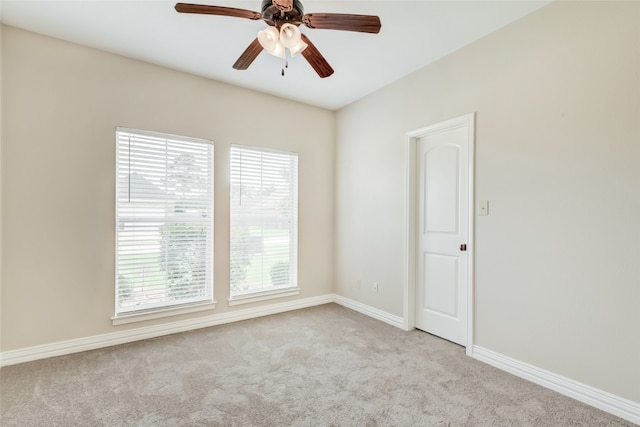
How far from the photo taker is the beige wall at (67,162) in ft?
8.42

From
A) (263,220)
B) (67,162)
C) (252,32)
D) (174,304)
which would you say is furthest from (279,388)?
(252,32)

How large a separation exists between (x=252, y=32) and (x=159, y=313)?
2.86 m

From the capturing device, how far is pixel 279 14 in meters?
1.81

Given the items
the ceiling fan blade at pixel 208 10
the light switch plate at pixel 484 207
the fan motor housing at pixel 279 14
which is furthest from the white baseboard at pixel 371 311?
the ceiling fan blade at pixel 208 10

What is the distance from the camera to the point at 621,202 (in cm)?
193

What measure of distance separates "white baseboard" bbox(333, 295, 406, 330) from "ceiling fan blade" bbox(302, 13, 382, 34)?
286 centimetres

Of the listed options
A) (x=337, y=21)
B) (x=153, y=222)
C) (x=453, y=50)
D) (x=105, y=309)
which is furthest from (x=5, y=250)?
(x=453, y=50)

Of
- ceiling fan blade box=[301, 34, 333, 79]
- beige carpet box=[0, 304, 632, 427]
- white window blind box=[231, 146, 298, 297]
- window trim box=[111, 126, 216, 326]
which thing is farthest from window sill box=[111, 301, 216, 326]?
ceiling fan blade box=[301, 34, 333, 79]

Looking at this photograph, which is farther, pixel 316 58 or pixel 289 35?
pixel 316 58

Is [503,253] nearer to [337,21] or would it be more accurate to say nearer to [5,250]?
[337,21]

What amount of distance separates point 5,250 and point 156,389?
174cm

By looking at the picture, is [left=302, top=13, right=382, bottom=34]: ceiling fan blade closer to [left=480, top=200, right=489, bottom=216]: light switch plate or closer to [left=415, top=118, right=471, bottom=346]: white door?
[left=415, top=118, right=471, bottom=346]: white door

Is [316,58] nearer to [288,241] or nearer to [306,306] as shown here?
[288,241]

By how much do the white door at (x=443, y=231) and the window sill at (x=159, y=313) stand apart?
2387mm
